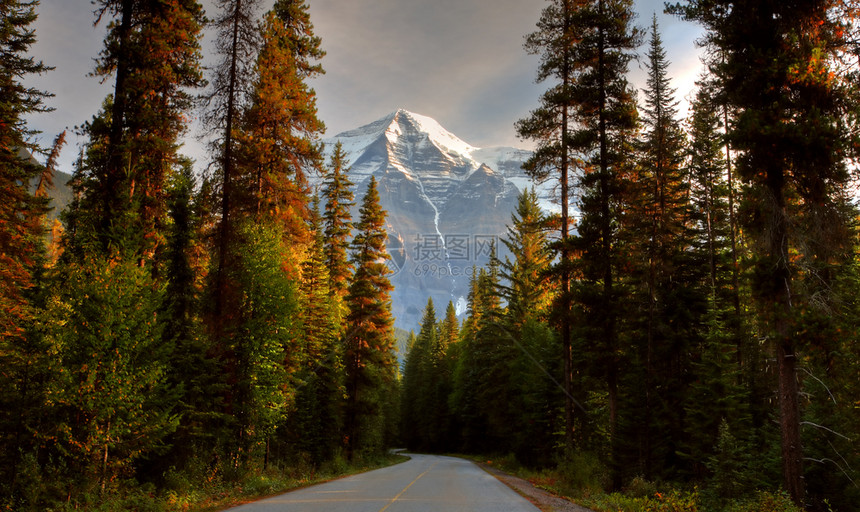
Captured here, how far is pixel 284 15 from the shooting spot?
2105cm

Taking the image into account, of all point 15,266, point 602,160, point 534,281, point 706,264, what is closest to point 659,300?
point 706,264

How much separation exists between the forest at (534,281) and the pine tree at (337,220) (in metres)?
3.24

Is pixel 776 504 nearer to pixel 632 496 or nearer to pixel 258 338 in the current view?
pixel 632 496

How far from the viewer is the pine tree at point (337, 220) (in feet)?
112

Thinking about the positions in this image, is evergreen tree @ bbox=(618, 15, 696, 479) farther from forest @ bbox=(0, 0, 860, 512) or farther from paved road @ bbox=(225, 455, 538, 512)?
paved road @ bbox=(225, 455, 538, 512)

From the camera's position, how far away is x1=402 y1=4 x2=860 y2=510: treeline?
10.1 m

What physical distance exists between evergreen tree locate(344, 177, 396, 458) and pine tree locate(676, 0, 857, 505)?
943 inches

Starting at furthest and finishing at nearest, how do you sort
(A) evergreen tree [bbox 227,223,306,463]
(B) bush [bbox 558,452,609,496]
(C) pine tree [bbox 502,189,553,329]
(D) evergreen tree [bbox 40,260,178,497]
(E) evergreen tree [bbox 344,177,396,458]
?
(C) pine tree [bbox 502,189,553,329] → (E) evergreen tree [bbox 344,177,396,458] → (A) evergreen tree [bbox 227,223,306,463] → (B) bush [bbox 558,452,609,496] → (D) evergreen tree [bbox 40,260,178,497]

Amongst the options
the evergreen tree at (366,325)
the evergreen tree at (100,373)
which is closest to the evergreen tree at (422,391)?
the evergreen tree at (366,325)

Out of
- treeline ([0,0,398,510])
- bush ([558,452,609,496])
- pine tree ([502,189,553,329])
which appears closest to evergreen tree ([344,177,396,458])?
treeline ([0,0,398,510])

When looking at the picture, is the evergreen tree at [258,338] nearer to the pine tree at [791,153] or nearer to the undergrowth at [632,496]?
the undergrowth at [632,496]

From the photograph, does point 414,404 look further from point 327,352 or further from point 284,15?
point 284,15

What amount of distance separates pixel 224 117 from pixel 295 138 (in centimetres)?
278

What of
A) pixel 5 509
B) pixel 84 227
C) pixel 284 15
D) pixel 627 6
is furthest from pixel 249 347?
pixel 627 6
